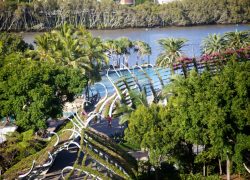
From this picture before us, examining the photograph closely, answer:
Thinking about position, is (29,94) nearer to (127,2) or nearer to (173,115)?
(173,115)

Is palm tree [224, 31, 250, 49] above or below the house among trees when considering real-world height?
below

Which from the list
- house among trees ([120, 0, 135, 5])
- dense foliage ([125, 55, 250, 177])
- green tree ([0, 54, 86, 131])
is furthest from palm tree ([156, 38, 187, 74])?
house among trees ([120, 0, 135, 5])

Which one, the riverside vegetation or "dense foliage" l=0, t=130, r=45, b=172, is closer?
the riverside vegetation

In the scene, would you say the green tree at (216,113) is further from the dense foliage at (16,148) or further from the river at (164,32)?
the river at (164,32)

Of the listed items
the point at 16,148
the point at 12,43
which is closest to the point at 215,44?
the point at 12,43

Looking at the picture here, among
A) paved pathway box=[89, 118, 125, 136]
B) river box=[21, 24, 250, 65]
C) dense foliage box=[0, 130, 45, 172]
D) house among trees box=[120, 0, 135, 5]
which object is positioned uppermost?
house among trees box=[120, 0, 135, 5]

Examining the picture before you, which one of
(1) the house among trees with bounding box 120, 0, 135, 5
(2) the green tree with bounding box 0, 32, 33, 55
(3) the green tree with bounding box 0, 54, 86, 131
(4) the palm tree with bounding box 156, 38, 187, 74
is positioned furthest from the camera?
(1) the house among trees with bounding box 120, 0, 135, 5

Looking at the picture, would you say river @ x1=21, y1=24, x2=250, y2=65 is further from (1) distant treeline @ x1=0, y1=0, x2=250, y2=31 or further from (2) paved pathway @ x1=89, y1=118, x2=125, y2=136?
(2) paved pathway @ x1=89, y1=118, x2=125, y2=136
